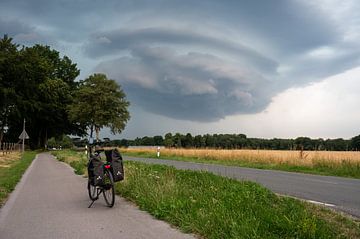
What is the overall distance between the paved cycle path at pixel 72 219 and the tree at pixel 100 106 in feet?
195

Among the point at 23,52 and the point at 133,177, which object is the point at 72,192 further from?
the point at 23,52

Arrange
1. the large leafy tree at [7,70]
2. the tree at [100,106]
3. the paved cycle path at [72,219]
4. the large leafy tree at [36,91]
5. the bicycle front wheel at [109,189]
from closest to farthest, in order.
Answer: the paved cycle path at [72,219] < the bicycle front wheel at [109,189] < the large leafy tree at [7,70] < the large leafy tree at [36,91] < the tree at [100,106]

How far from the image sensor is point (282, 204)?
28.4 feet

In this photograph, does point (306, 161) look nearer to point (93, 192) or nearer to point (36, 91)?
point (93, 192)

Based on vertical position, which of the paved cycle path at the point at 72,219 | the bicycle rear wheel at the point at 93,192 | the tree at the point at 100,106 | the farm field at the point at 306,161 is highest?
the tree at the point at 100,106

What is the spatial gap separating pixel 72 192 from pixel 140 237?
6686mm

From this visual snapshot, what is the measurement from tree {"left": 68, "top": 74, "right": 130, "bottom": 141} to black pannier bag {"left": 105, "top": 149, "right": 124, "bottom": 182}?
201 feet

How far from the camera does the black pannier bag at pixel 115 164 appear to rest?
9648mm

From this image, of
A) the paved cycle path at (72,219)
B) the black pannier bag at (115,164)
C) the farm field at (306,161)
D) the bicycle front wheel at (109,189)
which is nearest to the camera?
the paved cycle path at (72,219)

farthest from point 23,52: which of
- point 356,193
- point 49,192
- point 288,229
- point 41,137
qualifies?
point 288,229

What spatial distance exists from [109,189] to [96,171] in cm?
52

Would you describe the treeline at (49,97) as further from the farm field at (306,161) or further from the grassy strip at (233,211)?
the grassy strip at (233,211)

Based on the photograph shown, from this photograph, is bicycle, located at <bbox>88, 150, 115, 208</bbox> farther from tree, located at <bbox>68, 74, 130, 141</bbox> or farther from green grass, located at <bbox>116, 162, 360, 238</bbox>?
tree, located at <bbox>68, 74, 130, 141</bbox>

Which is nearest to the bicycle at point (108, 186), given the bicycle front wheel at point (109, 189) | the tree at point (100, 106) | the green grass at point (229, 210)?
the bicycle front wheel at point (109, 189)
